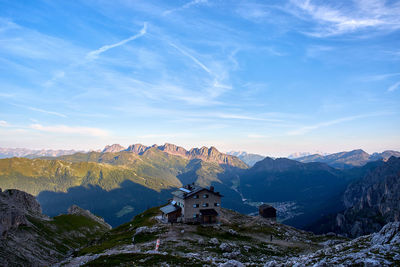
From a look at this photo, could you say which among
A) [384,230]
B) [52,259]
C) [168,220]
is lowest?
[52,259]

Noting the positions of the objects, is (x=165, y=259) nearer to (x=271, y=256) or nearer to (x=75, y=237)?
(x=271, y=256)

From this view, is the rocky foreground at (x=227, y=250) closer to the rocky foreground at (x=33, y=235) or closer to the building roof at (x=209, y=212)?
the building roof at (x=209, y=212)

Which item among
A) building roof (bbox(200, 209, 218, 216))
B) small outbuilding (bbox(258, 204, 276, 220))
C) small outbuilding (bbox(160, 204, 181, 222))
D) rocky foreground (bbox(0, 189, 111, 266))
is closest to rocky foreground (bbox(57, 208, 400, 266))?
building roof (bbox(200, 209, 218, 216))

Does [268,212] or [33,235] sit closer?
[33,235]

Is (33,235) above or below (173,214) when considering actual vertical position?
below

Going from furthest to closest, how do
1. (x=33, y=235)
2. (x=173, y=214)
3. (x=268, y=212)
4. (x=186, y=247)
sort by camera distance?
1. (x=268, y=212)
2. (x=33, y=235)
3. (x=173, y=214)
4. (x=186, y=247)

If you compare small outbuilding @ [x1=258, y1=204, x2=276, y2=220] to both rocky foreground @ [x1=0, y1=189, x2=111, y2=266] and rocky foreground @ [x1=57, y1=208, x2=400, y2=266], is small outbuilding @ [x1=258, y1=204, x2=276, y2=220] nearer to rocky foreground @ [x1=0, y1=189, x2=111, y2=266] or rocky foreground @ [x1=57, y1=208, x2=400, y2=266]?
rocky foreground @ [x1=57, y1=208, x2=400, y2=266]

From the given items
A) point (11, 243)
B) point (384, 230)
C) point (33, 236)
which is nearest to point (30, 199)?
point (33, 236)

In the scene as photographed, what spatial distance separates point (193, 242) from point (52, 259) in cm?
5479

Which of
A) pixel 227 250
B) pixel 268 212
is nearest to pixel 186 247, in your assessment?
pixel 227 250

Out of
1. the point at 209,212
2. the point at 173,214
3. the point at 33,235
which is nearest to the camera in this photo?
the point at 209,212

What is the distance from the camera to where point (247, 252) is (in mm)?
52562

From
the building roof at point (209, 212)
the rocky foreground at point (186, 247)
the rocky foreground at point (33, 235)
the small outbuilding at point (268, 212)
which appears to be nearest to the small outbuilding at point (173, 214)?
the rocky foreground at point (186, 247)

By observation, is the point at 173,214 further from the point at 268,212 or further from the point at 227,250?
the point at 268,212
